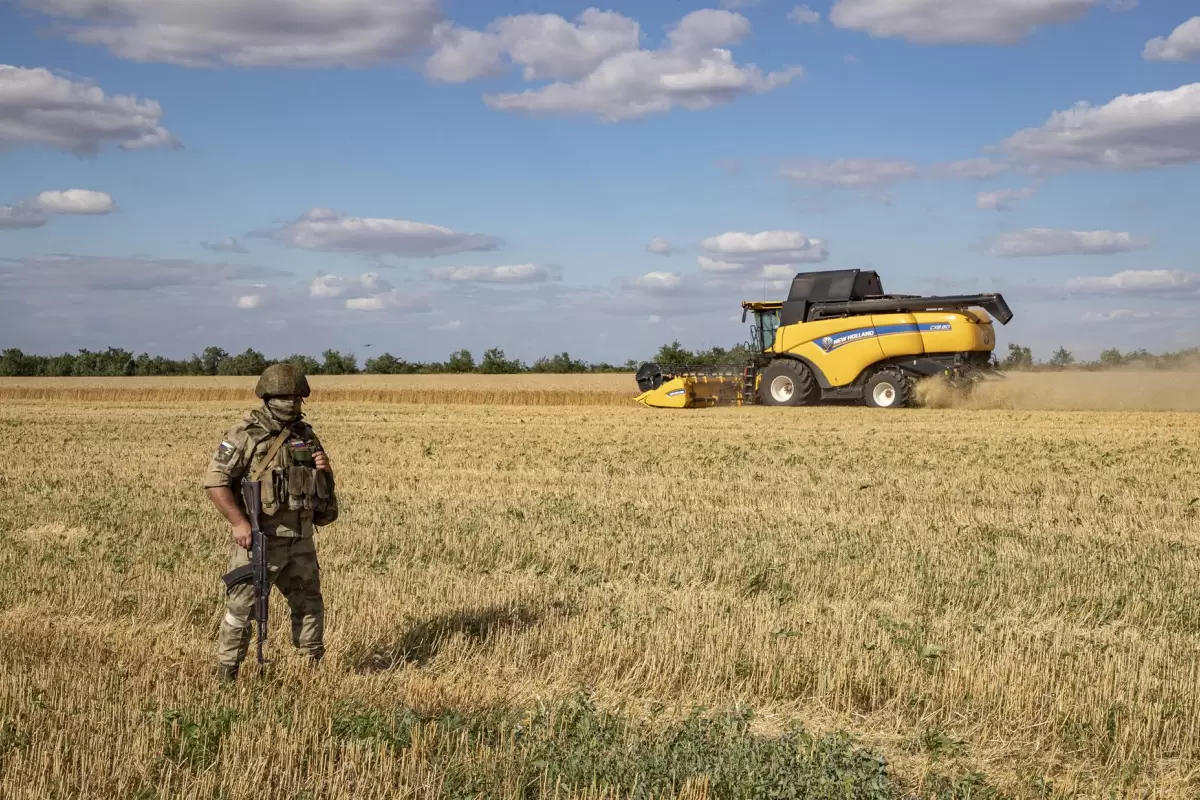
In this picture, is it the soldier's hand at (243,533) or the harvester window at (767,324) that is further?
the harvester window at (767,324)

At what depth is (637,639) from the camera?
6859 mm

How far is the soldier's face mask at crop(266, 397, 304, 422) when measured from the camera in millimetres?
6168

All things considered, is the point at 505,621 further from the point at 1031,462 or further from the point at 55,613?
the point at 1031,462

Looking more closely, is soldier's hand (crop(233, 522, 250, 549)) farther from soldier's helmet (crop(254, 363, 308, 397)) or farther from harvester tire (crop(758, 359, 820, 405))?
harvester tire (crop(758, 359, 820, 405))

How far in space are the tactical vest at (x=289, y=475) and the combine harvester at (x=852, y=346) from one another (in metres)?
22.6

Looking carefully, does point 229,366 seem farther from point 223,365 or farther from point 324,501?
point 324,501

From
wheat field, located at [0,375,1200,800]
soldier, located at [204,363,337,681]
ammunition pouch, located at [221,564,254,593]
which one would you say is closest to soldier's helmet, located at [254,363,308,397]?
soldier, located at [204,363,337,681]

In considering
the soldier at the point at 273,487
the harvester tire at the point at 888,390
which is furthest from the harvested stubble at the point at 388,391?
the soldier at the point at 273,487

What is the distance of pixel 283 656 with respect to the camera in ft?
21.6

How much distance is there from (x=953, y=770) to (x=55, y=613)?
5.78 meters

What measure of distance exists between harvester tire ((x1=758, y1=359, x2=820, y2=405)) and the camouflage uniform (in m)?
23.2

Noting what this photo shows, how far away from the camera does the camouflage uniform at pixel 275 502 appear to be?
6082 mm

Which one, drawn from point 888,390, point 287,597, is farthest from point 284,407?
point 888,390

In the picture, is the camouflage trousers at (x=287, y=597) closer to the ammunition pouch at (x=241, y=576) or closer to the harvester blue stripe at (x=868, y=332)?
the ammunition pouch at (x=241, y=576)
